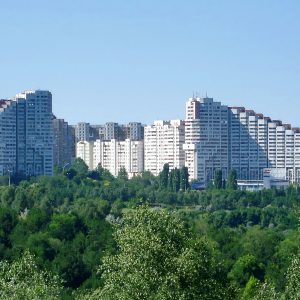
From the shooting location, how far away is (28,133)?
219 feet

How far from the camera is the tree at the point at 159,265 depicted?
1298cm

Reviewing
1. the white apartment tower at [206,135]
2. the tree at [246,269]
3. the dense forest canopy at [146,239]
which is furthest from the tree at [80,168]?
the tree at [246,269]

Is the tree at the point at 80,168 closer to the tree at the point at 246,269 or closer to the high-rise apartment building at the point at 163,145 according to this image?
the high-rise apartment building at the point at 163,145

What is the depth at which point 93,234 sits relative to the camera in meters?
32.1

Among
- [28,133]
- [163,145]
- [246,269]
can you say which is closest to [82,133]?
[163,145]

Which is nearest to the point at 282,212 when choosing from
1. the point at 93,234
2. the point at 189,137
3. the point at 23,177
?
the point at 93,234

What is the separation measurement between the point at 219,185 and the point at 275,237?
76.5ft

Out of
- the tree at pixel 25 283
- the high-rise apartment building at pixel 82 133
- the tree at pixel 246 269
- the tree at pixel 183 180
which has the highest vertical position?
the high-rise apartment building at pixel 82 133

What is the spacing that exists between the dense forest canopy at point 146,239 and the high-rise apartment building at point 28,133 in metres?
2.31

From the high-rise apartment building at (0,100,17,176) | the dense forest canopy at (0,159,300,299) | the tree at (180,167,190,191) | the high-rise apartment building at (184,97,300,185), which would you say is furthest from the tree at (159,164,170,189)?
the high-rise apartment building at (184,97,300,185)

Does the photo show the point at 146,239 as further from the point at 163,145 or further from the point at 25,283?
the point at 163,145

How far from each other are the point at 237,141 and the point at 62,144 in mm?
11906

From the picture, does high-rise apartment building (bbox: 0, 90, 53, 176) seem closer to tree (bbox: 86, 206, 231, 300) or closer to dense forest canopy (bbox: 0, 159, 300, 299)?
dense forest canopy (bbox: 0, 159, 300, 299)

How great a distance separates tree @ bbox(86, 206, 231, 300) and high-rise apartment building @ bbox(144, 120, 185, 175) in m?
57.5
